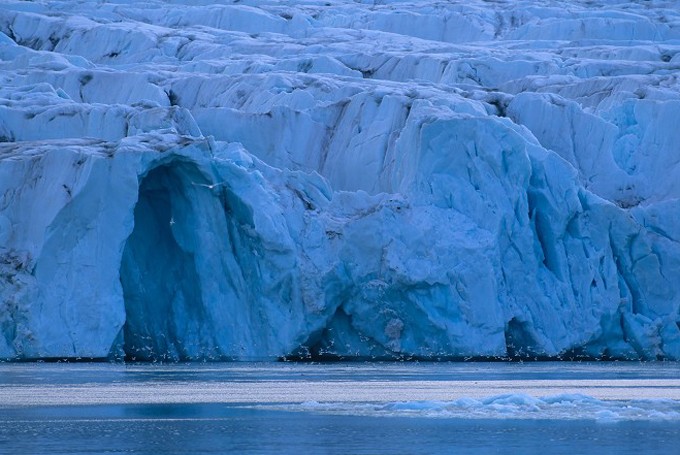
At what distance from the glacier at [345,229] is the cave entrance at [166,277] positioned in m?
0.04

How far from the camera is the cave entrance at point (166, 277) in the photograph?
102 ft

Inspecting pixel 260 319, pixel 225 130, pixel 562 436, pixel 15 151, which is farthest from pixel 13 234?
pixel 562 436

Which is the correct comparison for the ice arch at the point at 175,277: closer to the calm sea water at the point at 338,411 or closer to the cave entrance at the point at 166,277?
the cave entrance at the point at 166,277

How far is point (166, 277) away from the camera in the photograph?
31641 millimetres

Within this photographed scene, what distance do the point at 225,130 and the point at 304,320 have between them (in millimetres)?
7752

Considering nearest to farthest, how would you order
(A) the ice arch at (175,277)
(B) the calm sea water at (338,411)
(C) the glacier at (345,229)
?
(B) the calm sea water at (338,411) → (C) the glacier at (345,229) → (A) the ice arch at (175,277)

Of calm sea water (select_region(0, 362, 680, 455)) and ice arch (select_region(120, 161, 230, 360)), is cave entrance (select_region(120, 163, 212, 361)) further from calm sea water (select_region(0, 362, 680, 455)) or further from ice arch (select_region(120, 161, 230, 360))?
calm sea water (select_region(0, 362, 680, 455))

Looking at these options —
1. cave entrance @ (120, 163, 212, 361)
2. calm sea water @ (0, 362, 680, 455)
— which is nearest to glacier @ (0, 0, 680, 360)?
cave entrance @ (120, 163, 212, 361)

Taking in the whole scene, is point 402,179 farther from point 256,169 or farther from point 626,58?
point 626,58

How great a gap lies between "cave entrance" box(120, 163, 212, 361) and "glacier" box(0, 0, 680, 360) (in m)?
0.04

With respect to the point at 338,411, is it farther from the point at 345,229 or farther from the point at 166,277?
the point at 166,277

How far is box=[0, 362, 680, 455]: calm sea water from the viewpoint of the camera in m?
17.0

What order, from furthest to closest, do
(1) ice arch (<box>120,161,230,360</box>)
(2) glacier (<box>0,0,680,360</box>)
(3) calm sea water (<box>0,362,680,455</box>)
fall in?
(1) ice arch (<box>120,161,230,360</box>) < (2) glacier (<box>0,0,680,360</box>) < (3) calm sea water (<box>0,362,680,455</box>)

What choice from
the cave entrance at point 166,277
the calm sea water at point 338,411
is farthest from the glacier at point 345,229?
the calm sea water at point 338,411
